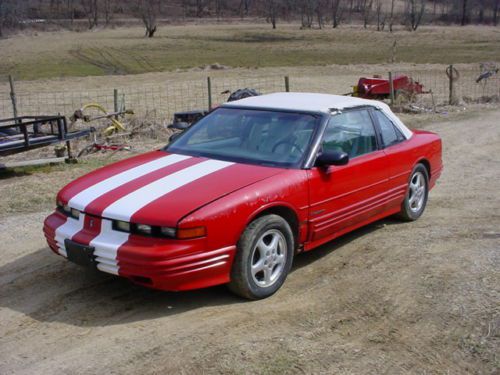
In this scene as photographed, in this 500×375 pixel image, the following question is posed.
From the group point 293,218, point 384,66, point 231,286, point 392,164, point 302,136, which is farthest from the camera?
point 384,66

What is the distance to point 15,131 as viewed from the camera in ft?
36.4

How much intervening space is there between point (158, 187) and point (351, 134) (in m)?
1.98

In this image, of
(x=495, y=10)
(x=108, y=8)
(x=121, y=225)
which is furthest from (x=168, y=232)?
(x=108, y=8)

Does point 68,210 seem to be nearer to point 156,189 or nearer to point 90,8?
point 156,189

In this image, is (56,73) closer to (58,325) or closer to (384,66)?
(384,66)

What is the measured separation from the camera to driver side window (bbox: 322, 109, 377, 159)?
5.71 m

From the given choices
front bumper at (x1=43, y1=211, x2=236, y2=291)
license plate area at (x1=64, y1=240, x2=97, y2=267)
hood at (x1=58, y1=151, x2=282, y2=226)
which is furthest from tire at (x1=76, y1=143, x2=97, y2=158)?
front bumper at (x1=43, y1=211, x2=236, y2=291)

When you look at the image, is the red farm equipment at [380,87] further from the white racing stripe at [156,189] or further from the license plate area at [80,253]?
the license plate area at [80,253]

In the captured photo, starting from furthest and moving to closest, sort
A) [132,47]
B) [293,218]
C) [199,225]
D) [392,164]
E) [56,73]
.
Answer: [132,47] < [56,73] < [392,164] < [293,218] < [199,225]

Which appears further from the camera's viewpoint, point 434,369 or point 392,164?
point 392,164

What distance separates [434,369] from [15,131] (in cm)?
898

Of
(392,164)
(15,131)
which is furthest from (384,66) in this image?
(392,164)

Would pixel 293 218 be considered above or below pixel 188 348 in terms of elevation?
above

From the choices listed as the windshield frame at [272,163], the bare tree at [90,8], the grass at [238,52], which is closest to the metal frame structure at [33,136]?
the windshield frame at [272,163]
